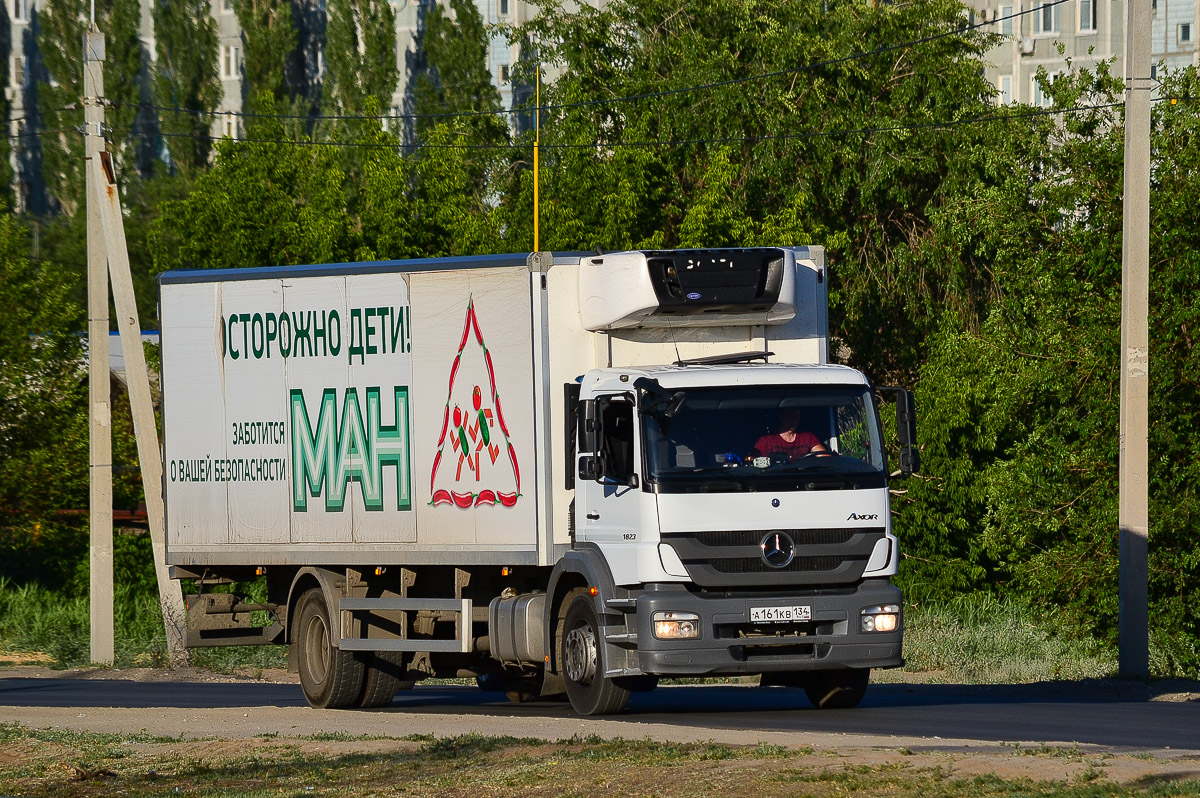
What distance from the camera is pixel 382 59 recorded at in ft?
230

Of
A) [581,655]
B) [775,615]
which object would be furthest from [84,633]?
[775,615]

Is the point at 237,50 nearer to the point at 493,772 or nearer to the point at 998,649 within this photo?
the point at 998,649

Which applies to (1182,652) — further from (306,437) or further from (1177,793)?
(1177,793)

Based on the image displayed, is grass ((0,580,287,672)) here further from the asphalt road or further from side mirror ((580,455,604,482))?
side mirror ((580,455,604,482))

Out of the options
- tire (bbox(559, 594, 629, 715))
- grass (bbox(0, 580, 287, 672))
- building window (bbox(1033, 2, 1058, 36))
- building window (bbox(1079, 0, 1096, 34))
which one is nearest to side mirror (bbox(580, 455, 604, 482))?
tire (bbox(559, 594, 629, 715))

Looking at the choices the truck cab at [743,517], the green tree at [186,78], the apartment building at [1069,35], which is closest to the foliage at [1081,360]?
the truck cab at [743,517]

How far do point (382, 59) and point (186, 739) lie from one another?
59642 millimetres

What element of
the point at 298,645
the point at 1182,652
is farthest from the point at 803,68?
the point at 298,645

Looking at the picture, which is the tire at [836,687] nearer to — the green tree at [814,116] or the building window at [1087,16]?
the green tree at [814,116]

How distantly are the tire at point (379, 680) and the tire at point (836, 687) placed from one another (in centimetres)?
380

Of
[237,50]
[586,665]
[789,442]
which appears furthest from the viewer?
[237,50]

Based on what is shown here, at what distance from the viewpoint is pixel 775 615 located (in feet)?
42.9

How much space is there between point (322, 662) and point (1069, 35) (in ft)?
189

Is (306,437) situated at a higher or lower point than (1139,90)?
lower
